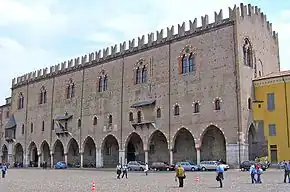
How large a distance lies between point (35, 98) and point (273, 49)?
30.5 m

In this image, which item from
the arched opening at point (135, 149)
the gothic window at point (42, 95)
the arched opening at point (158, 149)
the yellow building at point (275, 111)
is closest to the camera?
the yellow building at point (275, 111)

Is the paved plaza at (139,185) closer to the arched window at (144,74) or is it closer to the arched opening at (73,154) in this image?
the arched window at (144,74)

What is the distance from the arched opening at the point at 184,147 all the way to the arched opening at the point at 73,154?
47.1 feet

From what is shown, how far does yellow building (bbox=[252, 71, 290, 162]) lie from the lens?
102ft

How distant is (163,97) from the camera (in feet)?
123

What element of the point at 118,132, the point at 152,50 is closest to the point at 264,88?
the point at 152,50

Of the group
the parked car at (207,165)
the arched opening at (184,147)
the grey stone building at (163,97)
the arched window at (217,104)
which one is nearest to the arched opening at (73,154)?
the grey stone building at (163,97)

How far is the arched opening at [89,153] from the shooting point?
151 feet

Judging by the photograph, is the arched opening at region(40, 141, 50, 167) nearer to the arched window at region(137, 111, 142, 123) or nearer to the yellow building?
the arched window at region(137, 111, 142, 123)

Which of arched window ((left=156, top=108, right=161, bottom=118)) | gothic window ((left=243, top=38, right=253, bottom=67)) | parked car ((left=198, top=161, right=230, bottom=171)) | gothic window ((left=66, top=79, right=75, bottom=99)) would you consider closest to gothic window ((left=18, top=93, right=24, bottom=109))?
gothic window ((left=66, top=79, right=75, bottom=99))

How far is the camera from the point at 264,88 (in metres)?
32.9

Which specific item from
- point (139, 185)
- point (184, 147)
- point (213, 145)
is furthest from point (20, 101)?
point (139, 185)

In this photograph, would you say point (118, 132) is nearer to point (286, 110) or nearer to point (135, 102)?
point (135, 102)

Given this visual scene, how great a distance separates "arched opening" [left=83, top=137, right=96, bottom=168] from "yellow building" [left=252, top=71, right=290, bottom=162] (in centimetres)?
2009
